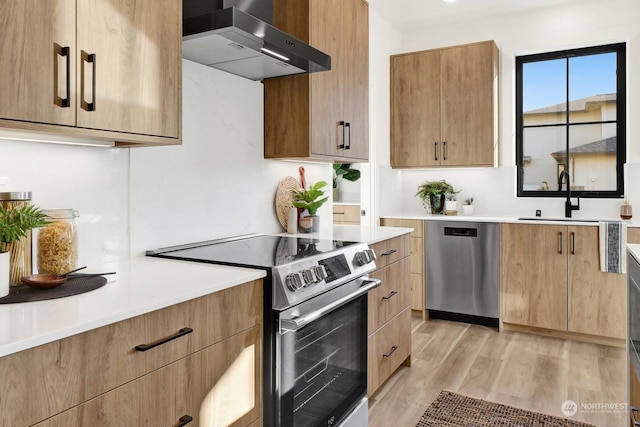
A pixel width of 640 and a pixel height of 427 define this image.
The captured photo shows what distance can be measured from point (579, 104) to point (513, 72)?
2.06 feet

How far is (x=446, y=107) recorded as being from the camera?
4.22 m

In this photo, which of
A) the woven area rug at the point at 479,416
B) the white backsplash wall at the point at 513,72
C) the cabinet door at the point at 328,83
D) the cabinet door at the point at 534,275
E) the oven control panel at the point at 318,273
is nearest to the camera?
Answer: the oven control panel at the point at 318,273

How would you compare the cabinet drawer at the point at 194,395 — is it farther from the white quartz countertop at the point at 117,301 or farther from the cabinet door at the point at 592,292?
the cabinet door at the point at 592,292

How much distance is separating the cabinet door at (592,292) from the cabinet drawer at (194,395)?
2858 mm

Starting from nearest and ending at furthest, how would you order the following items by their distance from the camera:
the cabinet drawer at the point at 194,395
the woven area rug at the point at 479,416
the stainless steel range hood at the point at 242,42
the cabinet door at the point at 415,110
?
the cabinet drawer at the point at 194,395, the stainless steel range hood at the point at 242,42, the woven area rug at the point at 479,416, the cabinet door at the point at 415,110

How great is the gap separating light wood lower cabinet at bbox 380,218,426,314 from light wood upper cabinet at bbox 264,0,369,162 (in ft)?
4.36

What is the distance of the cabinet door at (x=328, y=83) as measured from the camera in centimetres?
258

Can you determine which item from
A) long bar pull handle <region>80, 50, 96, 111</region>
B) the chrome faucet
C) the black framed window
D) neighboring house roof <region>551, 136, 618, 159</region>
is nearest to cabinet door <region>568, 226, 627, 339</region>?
the chrome faucet

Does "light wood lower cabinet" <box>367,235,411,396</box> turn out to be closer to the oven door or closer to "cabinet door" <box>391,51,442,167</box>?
the oven door

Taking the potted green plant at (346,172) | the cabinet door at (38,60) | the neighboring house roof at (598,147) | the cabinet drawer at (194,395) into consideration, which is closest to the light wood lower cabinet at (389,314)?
the cabinet drawer at (194,395)

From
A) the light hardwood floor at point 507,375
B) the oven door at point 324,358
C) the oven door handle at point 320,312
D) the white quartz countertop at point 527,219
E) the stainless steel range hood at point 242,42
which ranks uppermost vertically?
the stainless steel range hood at point 242,42

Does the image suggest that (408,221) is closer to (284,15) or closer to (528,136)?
(528,136)

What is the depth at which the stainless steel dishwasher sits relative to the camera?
3857 millimetres

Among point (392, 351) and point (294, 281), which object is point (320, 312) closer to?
point (294, 281)
